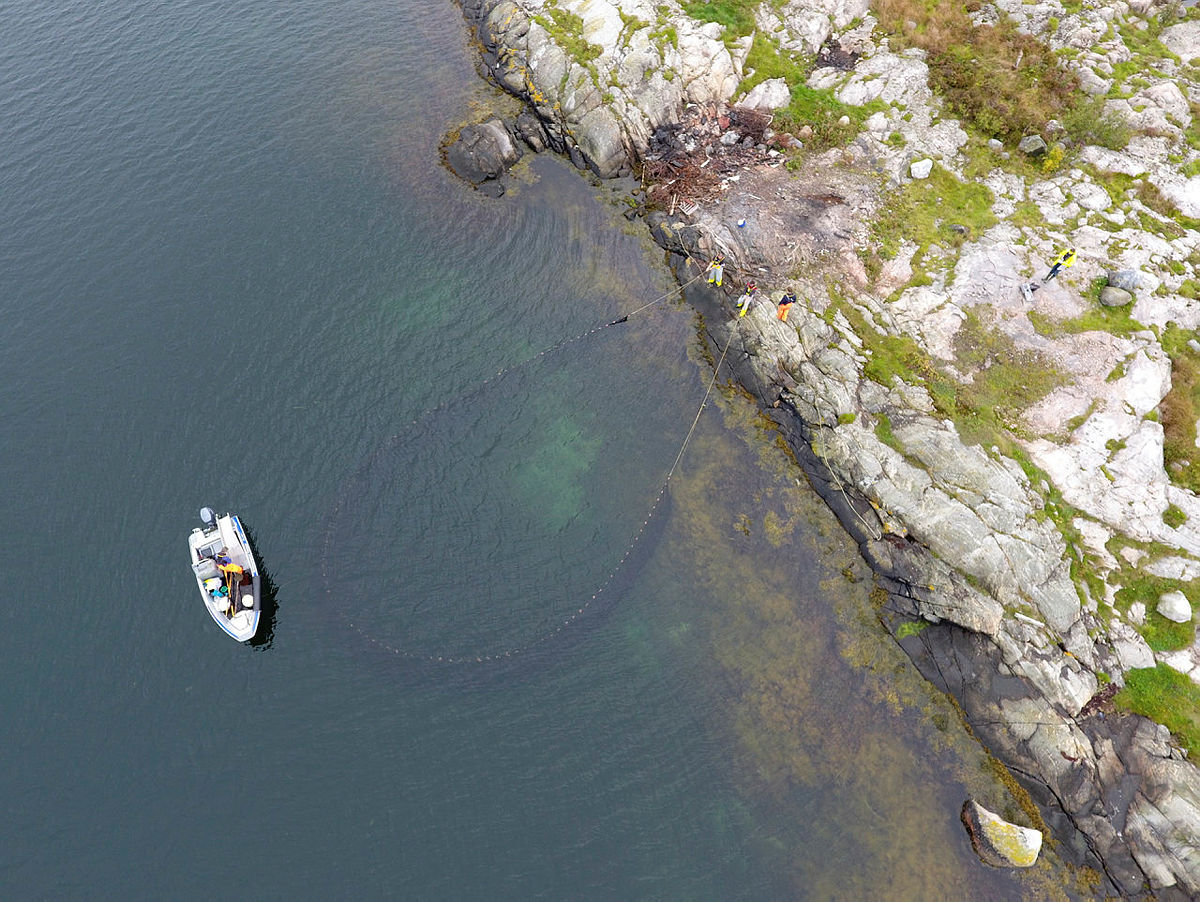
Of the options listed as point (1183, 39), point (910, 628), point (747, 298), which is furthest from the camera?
point (1183, 39)

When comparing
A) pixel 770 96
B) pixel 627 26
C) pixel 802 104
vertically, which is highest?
pixel 627 26

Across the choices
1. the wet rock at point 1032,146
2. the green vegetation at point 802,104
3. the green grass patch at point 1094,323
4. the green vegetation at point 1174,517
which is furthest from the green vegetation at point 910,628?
the green vegetation at point 802,104

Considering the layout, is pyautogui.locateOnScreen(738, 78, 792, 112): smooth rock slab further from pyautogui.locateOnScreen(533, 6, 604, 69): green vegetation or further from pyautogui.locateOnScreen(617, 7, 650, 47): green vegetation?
pyautogui.locateOnScreen(533, 6, 604, 69): green vegetation

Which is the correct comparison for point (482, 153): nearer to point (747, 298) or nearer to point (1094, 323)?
point (747, 298)

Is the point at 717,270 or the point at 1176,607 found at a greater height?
the point at 717,270

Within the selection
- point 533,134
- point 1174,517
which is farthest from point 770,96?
point 1174,517

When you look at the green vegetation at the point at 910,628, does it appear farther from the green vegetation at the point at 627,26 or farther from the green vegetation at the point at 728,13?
the green vegetation at the point at 627,26
